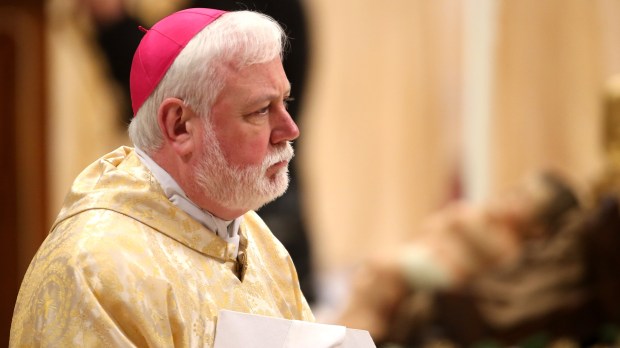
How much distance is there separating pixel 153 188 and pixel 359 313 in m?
4.91

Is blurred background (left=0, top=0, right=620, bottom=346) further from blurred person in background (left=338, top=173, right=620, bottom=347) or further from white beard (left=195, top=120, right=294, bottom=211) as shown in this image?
white beard (left=195, top=120, right=294, bottom=211)

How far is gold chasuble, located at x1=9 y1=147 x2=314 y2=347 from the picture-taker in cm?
217

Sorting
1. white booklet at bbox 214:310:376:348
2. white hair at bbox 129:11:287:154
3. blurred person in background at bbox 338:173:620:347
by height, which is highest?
white hair at bbox 129:11:287:154

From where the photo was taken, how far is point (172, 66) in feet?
7.77

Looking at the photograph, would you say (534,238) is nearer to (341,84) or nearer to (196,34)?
(341,84)

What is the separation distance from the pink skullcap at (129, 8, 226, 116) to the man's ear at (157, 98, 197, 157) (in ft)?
0.20

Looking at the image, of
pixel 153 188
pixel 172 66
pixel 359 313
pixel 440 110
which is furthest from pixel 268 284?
pixel 440 110

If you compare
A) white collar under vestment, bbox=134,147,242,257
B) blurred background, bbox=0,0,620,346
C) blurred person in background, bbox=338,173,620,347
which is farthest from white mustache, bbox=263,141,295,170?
blurred person in background, bbox=338,173,620,347

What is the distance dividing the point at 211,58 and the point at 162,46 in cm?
11

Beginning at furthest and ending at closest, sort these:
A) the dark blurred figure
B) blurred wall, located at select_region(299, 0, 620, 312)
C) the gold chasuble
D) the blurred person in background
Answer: blurred wall, located at select_region(299, 0, 620, 312) < the blurred person in background < the dark blurred figure < the gold chasuble

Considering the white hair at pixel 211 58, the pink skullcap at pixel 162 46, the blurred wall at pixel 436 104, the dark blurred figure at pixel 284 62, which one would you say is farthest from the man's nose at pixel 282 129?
the blurred wall at pixel 436 104

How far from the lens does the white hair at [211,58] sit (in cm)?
233

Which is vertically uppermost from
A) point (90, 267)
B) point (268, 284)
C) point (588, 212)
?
point (90, 267)

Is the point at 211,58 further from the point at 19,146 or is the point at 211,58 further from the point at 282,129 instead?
the point at 19,146
